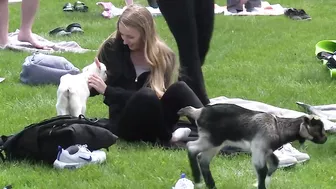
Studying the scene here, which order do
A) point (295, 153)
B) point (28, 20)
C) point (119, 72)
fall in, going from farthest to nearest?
point (28, 20), point (119, 72), point (295, 153)

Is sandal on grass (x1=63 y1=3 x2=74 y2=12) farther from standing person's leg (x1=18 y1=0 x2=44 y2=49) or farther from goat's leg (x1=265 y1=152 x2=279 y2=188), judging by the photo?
goat's leg (x1=265 y1=152 x2=279 y2=188)

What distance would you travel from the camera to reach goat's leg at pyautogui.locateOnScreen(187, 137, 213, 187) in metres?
3.58

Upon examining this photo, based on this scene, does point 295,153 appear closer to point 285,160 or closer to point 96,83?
point 285,160

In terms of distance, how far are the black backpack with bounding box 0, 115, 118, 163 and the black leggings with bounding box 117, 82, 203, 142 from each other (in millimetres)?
412

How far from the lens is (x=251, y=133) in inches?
136

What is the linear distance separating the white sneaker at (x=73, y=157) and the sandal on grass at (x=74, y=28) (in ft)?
16.9

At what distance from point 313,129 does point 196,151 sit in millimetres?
594

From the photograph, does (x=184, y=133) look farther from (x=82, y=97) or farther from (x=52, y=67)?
(x=52, y=67)

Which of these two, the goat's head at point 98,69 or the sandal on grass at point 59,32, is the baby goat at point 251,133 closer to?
the goat's head at point 98,69

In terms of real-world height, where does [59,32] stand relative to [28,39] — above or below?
below

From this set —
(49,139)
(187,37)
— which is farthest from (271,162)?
(187,37)

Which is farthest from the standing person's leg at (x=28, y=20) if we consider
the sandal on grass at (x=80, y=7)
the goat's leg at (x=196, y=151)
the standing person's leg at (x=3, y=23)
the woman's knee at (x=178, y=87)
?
the goat's leg at (x=196, y=151)

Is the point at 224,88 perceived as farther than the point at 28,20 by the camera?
No

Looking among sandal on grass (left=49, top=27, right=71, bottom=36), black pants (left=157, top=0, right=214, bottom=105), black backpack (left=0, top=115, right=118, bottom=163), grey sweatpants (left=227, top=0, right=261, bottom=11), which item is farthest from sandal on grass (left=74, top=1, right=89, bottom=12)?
black backpack (left=0, top=115, right=118, bottom=163)
